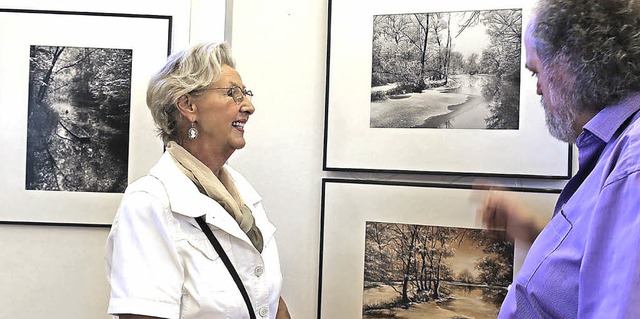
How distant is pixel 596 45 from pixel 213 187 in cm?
95

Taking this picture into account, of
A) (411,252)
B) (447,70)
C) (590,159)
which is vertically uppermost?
(447,70)

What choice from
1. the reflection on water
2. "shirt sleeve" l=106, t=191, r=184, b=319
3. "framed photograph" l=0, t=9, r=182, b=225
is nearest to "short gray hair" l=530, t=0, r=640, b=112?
the reflection on water

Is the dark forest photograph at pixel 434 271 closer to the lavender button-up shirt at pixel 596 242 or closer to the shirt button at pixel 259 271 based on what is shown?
the shirt button at pixel 259 271

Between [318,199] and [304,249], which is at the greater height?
[318,199]

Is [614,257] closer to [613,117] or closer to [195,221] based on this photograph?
[613,117]

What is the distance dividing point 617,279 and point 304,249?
1.18 meters

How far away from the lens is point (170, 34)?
181 cm

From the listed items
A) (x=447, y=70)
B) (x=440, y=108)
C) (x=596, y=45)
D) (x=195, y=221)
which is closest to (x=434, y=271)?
(x=440, y=108)

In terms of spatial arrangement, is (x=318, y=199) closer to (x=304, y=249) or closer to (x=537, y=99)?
(x=304, y=249)

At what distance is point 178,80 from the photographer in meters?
1.49

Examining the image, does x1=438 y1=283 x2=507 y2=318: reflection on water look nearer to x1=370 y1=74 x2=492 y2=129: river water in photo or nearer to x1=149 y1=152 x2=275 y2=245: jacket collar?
x1=370 y1=74 x2=492 y2=129: river water in photo

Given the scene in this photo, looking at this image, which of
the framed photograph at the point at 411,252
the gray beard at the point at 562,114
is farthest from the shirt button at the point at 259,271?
the gray beard at the point at 562,114

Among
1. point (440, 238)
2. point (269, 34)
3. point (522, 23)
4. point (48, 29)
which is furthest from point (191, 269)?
point (522, 23)

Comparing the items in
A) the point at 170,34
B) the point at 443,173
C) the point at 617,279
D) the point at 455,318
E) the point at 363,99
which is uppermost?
the point at 170,34
